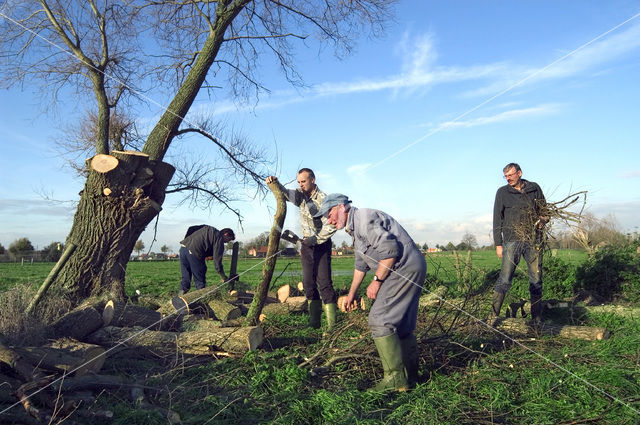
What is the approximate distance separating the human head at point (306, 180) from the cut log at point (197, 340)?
1.83m

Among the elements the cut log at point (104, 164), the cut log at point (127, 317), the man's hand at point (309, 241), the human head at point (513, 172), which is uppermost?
the cut log at point (104, 164)

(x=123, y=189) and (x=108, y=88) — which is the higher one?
(x=108, y=88)

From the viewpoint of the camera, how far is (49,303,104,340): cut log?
220 inches

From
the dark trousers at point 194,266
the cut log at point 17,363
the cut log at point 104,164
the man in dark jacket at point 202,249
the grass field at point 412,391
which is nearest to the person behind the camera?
the grass field at point 412,391

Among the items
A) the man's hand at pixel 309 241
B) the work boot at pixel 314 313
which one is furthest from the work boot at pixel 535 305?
the man's hand at pixel 309 241

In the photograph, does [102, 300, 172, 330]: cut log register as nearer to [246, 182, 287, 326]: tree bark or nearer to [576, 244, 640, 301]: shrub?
[246, 182, 287, 326]: tree bark

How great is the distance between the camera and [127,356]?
5.35 metres

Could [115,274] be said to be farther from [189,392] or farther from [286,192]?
[189,392]

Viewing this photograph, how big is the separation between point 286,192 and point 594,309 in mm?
4963

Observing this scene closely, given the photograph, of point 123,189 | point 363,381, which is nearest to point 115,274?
point 123,189

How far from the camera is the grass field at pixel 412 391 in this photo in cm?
369

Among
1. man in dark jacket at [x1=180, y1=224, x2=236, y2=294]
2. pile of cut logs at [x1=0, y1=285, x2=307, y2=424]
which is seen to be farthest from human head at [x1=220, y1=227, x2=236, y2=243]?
pile of cut logs at [x1=0, y1=285, x2=307, y2=424]

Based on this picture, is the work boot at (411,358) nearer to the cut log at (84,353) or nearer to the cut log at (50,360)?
the cut log at (84,353)

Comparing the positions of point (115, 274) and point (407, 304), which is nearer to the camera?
point (407, 304)
